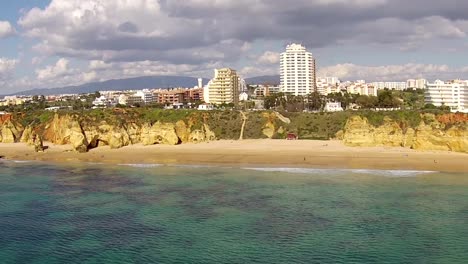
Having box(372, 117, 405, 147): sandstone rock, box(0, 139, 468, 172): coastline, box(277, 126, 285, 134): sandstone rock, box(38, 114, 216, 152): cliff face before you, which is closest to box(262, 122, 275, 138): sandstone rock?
box(277, 126, 285, 134): sandstone rock

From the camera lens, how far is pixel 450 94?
3954 inches

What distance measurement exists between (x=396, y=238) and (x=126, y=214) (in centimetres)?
1688

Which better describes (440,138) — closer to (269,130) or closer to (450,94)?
(269,130)

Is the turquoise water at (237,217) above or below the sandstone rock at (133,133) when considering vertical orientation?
below

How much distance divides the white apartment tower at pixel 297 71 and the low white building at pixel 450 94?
68706mm

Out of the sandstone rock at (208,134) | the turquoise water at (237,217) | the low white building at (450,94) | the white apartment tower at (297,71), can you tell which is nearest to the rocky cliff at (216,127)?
the sandstone rock at (208,134)

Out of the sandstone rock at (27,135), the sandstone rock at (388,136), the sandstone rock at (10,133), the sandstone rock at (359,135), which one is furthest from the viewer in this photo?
the sandstone rock at (10,133)

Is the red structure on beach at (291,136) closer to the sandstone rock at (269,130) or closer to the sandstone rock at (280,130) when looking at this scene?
the sandstone rock at (280,130)

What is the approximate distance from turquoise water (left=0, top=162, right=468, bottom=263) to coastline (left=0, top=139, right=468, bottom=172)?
460 centimetres

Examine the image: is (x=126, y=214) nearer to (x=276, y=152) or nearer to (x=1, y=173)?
(x=1, y=173)

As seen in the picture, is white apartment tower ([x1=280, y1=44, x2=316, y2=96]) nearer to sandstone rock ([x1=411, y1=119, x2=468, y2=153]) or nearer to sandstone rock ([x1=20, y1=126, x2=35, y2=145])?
sandstone rock ([x1=20, y1=126, x2=35, y2=145])

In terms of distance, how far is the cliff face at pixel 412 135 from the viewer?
53375mm

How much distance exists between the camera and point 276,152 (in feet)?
192

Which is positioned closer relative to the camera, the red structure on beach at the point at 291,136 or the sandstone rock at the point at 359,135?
the sandstone rock at the point at 359,135
